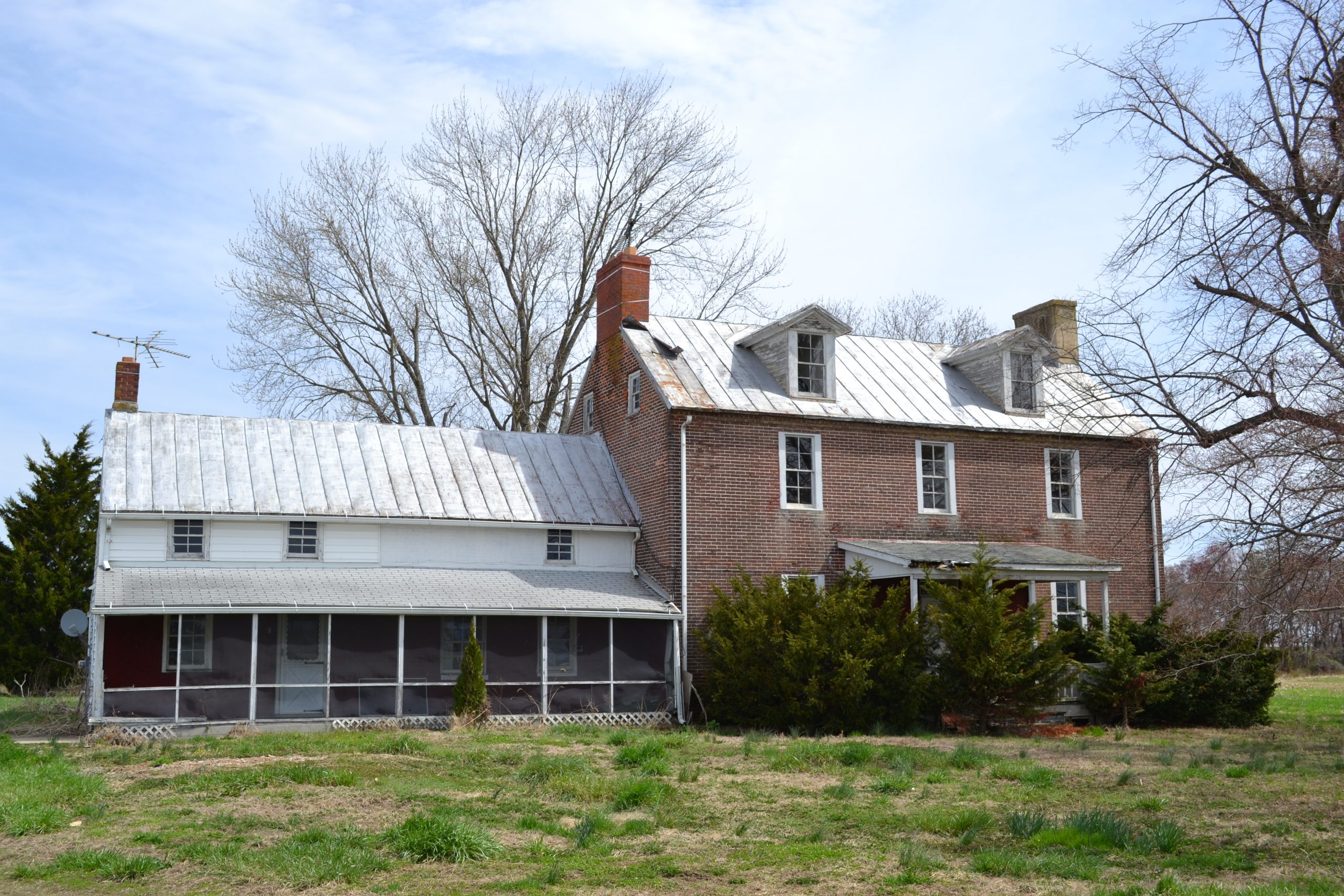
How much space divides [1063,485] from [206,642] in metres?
16.6

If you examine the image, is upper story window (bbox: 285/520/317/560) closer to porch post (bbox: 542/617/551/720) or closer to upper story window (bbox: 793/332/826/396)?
porch post (bbox: 542/617/551/720)

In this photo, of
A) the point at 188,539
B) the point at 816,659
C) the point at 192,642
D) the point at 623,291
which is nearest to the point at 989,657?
the point at 816,659

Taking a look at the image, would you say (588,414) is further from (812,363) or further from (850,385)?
(850,385)

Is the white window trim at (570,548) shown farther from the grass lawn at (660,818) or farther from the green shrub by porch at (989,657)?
the green shrub by porch at (989,657)

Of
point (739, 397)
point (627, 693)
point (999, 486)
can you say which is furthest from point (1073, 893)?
point (999, 486)

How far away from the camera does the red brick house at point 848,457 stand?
21734mm

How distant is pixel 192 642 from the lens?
65.6ft

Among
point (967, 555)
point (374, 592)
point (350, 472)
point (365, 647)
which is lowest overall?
point (365, 647)

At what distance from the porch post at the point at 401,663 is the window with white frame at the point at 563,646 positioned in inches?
102

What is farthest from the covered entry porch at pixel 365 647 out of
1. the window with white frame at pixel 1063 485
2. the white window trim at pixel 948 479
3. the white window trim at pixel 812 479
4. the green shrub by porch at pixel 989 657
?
the window with white frame at pixel 1063 485

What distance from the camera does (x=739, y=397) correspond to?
22.6 meters

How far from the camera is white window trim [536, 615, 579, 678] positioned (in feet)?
68.8

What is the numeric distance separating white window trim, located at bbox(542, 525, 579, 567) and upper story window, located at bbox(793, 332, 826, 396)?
17.1 feet

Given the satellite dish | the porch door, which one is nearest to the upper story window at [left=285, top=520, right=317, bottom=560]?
the porch door
